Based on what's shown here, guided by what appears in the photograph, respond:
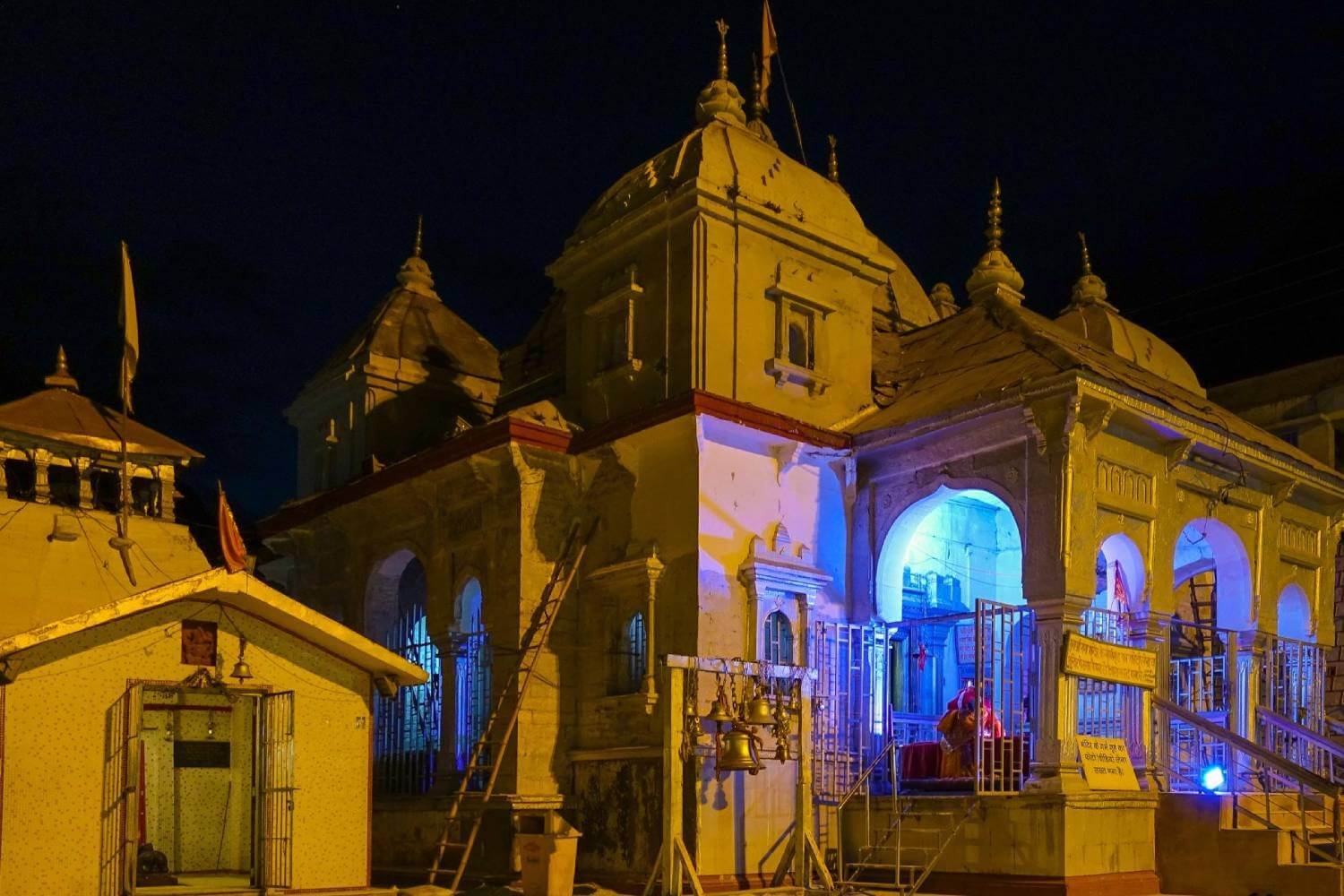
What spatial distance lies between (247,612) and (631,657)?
5.34 m

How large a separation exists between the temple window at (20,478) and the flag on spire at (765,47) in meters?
12.8

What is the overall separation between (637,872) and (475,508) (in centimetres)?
560

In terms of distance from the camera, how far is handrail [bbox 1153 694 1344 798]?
1502 cm

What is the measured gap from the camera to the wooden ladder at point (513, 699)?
17312mm

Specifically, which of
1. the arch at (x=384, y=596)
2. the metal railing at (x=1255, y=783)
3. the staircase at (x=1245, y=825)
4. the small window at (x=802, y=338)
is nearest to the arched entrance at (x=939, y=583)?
the small window at (x=802, y=338)

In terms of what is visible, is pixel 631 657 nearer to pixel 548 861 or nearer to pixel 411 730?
pixel 548 861

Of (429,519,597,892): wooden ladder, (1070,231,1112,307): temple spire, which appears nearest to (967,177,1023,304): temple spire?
(1070,231,1112,307): temple spire

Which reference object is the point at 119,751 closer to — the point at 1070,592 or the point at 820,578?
the point at 820,578

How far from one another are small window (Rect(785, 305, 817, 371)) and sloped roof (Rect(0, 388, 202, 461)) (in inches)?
406

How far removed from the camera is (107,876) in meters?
13.0

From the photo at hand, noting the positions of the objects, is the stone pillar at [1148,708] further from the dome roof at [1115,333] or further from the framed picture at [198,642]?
the framed picture at [198,642]

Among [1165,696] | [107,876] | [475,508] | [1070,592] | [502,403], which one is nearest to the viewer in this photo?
[107,876]

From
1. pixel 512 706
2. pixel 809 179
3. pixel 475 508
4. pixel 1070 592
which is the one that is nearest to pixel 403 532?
pixel 475 508

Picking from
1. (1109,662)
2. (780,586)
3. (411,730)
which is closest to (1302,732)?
(1109,662)
